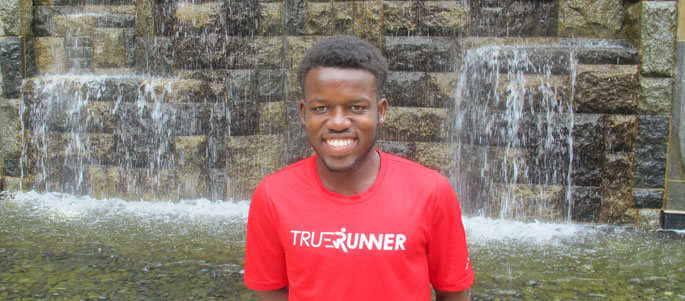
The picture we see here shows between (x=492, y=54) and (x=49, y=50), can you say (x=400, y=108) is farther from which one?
(x=49, y=50)

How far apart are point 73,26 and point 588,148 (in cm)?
700

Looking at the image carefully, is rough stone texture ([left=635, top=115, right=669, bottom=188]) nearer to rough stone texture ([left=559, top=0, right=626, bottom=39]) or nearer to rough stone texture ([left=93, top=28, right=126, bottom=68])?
rough stone texture ([left=559, top=0, right=626, bottom=39])

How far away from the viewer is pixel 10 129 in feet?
22.3

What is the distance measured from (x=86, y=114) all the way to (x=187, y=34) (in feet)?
5.53

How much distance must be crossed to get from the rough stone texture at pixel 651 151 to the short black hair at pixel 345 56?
A: 193 inches

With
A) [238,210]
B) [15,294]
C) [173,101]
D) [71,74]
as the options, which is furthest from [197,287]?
[71,74]

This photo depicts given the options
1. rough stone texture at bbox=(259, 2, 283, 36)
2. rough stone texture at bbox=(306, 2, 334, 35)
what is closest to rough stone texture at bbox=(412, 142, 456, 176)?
rough stone texture at bbox=(306, 2, 334, 35)

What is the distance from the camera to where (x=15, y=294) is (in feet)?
11.4

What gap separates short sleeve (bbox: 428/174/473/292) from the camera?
1.64 meters

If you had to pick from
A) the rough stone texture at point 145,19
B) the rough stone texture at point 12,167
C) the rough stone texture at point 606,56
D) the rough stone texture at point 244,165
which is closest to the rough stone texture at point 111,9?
the rough stone texture at point 145,19

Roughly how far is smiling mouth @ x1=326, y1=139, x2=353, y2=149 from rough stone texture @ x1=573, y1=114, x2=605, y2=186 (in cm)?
459

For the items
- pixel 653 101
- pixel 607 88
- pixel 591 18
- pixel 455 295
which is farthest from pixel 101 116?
pixel 653 101

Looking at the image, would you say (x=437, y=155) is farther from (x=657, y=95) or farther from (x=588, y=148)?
(x=657, y=95)

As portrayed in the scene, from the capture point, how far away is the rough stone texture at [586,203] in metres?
5.56
